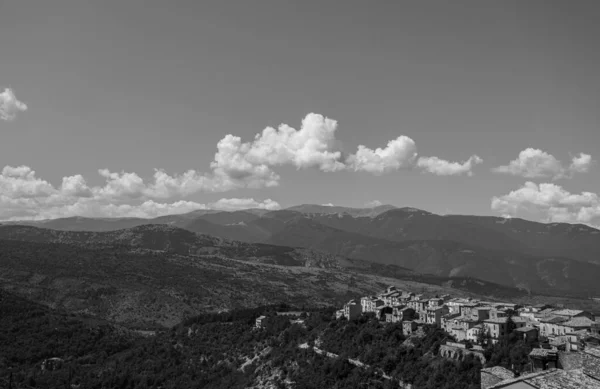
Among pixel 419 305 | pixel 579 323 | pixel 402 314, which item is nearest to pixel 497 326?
pixel 579 323

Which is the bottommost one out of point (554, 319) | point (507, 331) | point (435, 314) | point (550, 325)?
point (435, 314)

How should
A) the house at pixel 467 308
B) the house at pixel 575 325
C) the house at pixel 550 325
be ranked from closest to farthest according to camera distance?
the house at pixel 575 325 < the house at pixel 550 325 < the house at pixel 467 308

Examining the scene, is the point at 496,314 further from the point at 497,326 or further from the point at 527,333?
the point at 527,333

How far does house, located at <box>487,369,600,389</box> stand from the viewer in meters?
24.5

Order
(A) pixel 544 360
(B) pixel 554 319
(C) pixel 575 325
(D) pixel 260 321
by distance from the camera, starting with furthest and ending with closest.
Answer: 1. (D) pixel 260 321
2. (B) pixel 554 319
3. (C) pixel 575 325
4. (A) pixel 544 360

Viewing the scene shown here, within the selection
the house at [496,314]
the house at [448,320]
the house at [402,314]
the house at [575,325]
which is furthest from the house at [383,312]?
the house at [575,325]

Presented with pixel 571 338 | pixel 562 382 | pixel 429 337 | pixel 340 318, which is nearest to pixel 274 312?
pixel 340 318

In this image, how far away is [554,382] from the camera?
24.7 metres

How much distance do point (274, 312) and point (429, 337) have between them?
50.6 m

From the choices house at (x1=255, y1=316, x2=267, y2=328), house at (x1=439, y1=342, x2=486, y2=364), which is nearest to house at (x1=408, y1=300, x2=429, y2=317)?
house at (x1=439, y1=342, x2=486, y2=364)

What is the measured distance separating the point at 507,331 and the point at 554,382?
40.8 meters

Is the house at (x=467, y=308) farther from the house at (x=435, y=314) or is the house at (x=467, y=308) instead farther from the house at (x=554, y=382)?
the house at (x=554, y=382)

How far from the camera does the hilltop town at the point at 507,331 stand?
87.2ft

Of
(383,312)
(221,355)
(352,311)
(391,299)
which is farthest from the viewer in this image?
(391,299)
